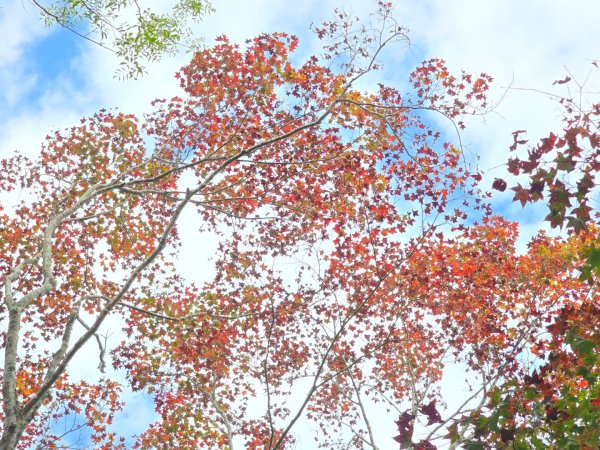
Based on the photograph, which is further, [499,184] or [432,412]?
[499,184]

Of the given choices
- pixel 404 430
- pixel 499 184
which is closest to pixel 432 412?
pixel 404 430

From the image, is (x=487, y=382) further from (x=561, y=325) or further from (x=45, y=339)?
(x=45, y=339)

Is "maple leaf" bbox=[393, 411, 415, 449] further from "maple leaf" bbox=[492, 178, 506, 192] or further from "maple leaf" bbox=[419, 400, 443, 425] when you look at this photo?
"maple leaf" bbox=[492, 178, 506, 192]

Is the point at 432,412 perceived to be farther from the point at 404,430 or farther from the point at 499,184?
the point at 499,184

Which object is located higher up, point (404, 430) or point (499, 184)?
point (499, 184)

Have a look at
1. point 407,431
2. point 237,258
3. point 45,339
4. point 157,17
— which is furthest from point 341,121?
point 45,339

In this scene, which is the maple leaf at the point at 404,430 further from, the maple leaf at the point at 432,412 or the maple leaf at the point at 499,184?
the maple leaf at the point at 499,184

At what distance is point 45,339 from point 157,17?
31.6 feet

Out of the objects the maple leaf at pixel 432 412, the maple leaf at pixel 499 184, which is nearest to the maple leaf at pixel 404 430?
the maple leaf at pixel 432 412

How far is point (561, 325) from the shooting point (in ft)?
16.9

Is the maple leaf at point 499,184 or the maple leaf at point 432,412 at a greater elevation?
the maple leaf at point 499,184

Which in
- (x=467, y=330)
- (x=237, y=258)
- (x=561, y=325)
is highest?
(x=237, y=258)

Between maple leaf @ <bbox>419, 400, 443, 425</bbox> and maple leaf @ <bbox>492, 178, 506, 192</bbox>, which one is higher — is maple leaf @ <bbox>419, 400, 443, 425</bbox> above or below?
below

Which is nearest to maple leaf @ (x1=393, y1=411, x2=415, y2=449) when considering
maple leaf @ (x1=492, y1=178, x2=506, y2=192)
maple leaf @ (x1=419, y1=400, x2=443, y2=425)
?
maple leaf @ (x1=419, y1=400, x2=443, y2=425)
